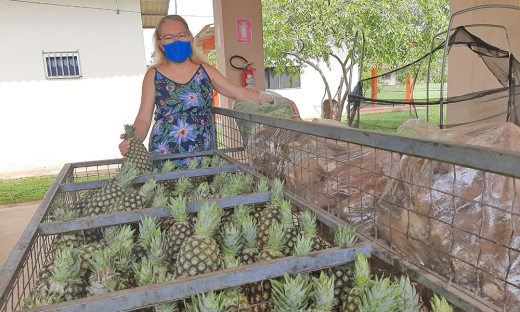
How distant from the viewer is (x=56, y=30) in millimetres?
8797

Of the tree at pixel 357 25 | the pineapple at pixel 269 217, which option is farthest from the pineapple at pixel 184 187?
the tree at pixel 357 25

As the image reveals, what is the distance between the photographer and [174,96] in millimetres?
2596

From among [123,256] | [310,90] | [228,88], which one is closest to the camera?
[123,256]

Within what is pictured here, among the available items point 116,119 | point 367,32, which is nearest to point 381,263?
point 367,32

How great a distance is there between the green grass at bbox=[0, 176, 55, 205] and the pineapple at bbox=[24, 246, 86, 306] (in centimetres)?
571

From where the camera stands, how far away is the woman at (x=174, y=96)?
2.57 meters

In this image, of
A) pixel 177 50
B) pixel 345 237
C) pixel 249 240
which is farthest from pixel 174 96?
pixel 345 237

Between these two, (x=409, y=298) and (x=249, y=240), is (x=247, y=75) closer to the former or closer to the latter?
(x=249, y=240)

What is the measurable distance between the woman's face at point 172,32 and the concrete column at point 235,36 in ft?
10.5

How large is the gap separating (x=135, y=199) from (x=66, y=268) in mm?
537

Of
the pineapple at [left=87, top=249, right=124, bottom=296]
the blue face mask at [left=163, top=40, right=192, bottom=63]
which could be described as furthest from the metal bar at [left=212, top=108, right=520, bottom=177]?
the blue face mask at [left=163, top=40, right=192, bottom=63]

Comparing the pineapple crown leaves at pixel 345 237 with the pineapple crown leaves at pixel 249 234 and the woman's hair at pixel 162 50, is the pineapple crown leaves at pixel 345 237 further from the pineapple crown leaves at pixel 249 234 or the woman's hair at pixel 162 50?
the woman's hair at pixel 162 50

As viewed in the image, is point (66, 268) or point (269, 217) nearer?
point (66, 268)

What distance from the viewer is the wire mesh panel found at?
82 centimetres
